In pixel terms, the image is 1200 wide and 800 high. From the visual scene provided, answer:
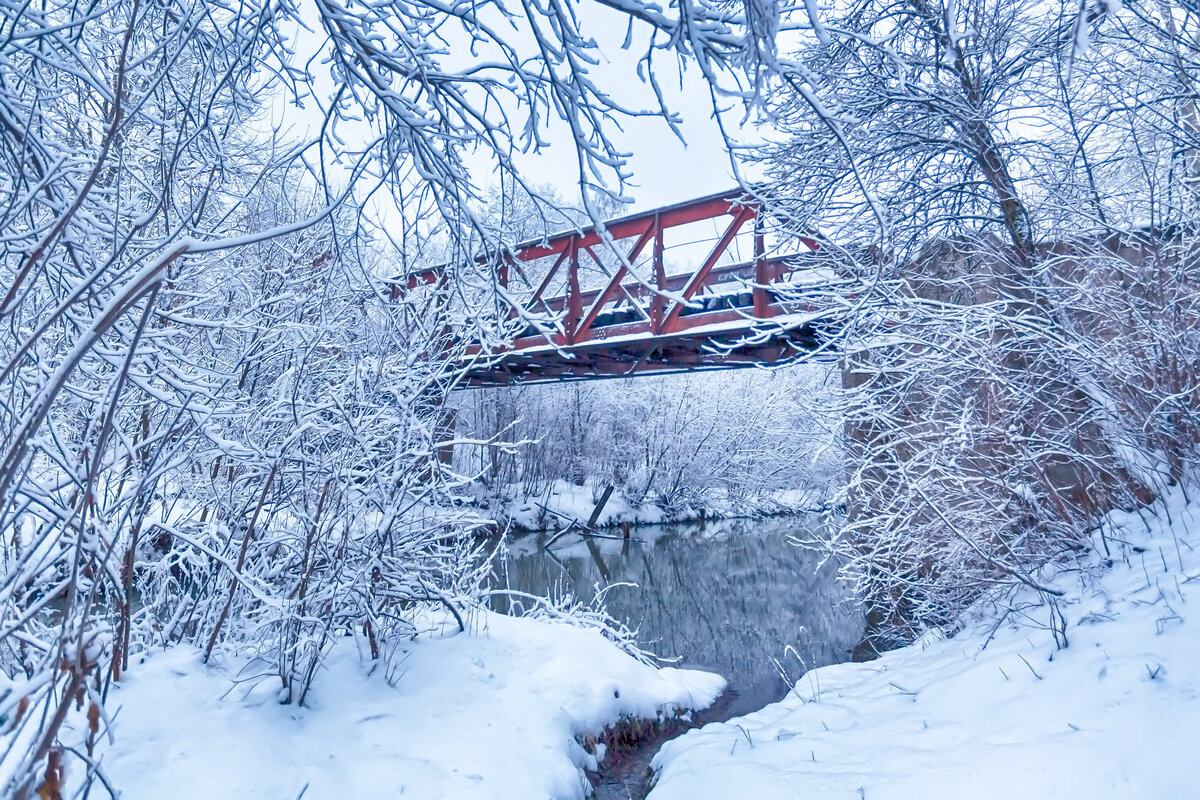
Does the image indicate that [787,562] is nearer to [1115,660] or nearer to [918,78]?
[918,78]

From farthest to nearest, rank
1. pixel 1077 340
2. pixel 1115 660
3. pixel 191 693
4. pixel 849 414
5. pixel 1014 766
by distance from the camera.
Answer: pixel 849 414, pixel 1077 340, pixel 191 693, pixel 1115 660, pixel 1014 766

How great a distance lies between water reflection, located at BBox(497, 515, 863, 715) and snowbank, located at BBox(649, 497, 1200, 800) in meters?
1.49

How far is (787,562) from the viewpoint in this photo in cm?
1567

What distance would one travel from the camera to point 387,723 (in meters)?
4.35

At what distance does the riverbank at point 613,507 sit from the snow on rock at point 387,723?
12790mm

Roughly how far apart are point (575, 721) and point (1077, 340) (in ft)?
14.0

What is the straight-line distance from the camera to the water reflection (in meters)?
8.59

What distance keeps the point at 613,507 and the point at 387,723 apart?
18467 millimetres

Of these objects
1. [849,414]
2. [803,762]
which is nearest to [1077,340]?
[849,414]

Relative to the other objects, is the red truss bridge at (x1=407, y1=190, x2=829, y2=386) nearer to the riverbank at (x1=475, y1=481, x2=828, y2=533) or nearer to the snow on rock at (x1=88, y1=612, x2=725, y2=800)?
the snow on rock at (x1=88, y1=612, x2=725, y2=800)

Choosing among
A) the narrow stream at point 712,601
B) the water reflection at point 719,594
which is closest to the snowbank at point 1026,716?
the narrow stream at point 712,601

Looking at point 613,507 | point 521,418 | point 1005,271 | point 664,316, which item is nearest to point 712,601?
point 664,316

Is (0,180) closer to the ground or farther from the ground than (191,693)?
farther from the ground

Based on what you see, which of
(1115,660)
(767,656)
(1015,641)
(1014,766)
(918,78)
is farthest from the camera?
(767,656)
